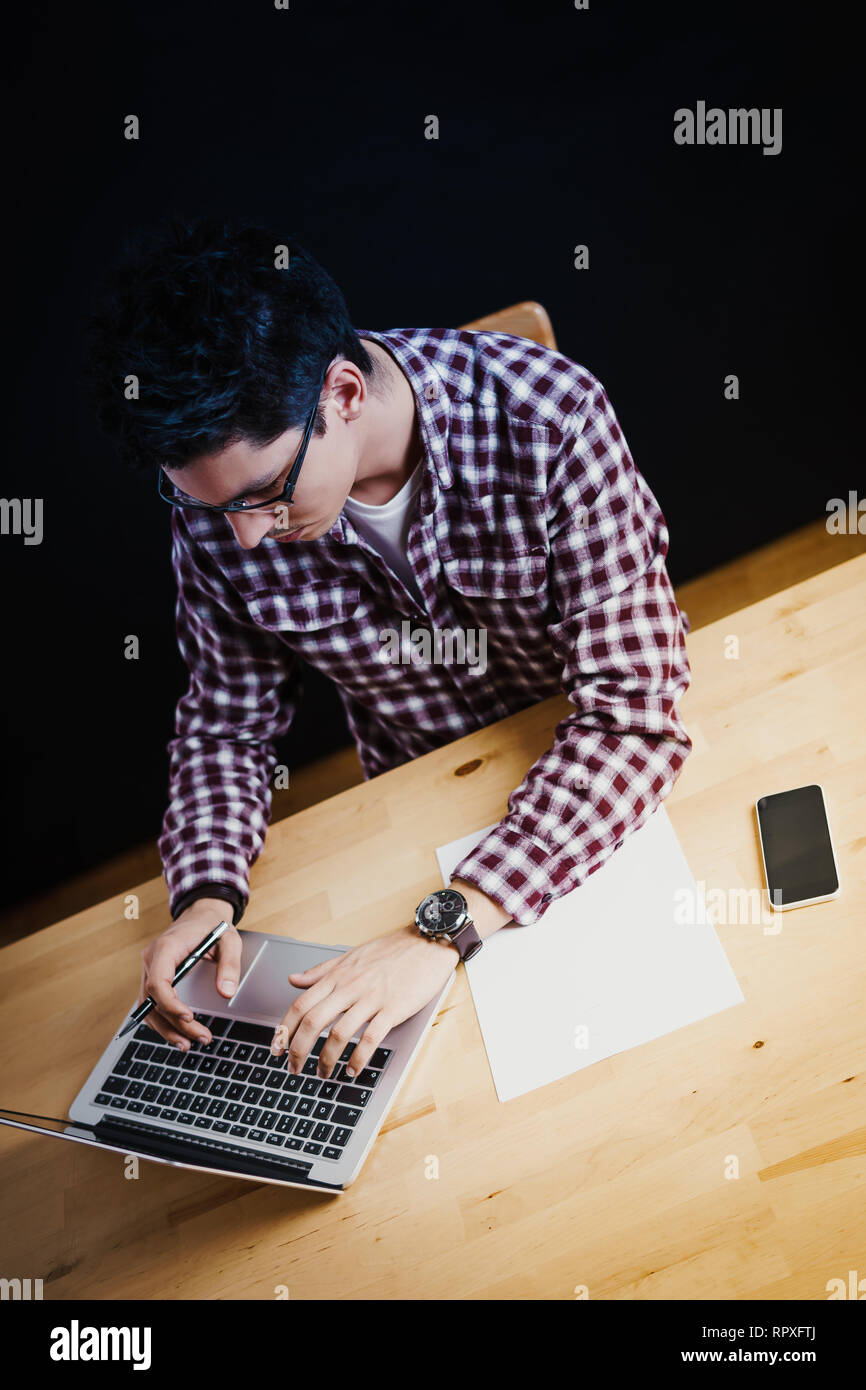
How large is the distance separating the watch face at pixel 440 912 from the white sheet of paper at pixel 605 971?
60 mm

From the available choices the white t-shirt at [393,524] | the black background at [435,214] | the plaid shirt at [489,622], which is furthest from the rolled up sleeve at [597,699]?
the black background at [435,214]

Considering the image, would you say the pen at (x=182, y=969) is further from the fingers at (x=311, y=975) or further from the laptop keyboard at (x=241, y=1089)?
the fingers at (x=311, y=975)

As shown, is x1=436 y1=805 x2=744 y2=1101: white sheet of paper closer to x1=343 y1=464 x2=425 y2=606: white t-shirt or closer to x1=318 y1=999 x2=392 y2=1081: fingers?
x1=318 y1=999 x2=392 y2=1081: fingers

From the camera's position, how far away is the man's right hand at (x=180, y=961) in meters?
1.09

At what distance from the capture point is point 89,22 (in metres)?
1.54

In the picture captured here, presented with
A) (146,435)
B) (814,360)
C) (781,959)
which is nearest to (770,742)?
(781,959)

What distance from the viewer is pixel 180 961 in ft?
3.79

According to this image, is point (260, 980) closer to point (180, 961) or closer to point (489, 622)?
point (180, 961)

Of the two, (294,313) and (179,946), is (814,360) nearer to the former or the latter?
(294,313)

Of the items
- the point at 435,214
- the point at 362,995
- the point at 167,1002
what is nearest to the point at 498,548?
the point at 362,995

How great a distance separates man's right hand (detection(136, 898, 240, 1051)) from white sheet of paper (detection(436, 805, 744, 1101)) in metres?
0.30

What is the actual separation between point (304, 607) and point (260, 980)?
1.62 ft

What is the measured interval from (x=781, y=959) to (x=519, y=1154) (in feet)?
1.09
